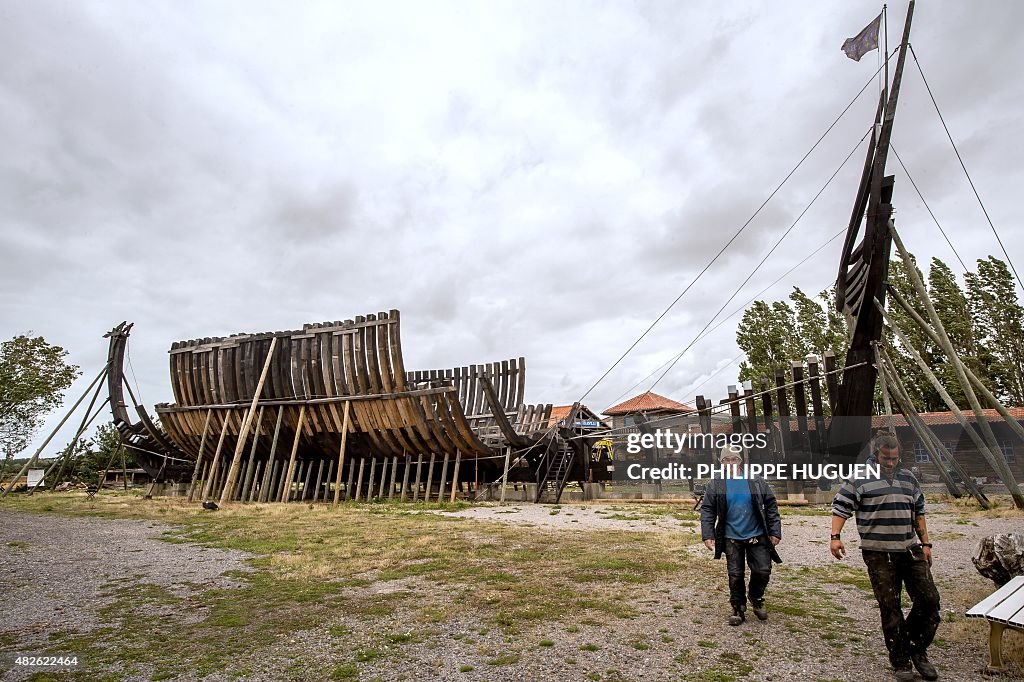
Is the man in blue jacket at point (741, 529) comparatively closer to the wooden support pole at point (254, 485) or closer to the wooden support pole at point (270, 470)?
the wooden support pole at point (270, 470)

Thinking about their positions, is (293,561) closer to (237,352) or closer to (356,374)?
(356,374)

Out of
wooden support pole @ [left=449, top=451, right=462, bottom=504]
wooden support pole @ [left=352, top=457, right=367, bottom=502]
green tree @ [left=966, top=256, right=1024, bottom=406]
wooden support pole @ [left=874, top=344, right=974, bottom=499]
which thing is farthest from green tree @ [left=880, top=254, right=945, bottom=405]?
wooden support pole @ [left=352, top=457, right=367, bottom=502]

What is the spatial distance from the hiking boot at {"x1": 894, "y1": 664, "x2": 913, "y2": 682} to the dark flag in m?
9.51

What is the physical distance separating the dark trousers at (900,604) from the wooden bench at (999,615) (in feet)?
0.69

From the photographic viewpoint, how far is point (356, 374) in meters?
16.8

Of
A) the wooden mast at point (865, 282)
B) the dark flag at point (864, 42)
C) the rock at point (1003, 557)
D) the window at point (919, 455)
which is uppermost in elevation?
the dark flag at point (864, 42)

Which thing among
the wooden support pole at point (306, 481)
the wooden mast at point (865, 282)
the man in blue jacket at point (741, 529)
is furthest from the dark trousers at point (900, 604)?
the wooden support pole at point (306, 481)

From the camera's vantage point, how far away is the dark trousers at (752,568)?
15.0 feet

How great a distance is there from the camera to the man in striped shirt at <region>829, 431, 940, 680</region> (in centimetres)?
350

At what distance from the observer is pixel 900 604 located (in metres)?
3.64

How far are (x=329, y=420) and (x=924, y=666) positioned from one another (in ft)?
52.8

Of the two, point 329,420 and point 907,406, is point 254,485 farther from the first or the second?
point 907,406

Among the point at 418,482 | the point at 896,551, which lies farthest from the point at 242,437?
the point at 896,551

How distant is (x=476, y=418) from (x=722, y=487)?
664 inches
